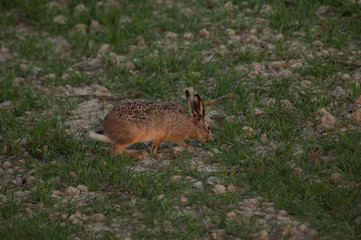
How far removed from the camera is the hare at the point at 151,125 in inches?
229

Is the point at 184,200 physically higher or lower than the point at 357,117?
lower

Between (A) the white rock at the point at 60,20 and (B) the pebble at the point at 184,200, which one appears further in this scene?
(A) the white rock at the point at 60,20

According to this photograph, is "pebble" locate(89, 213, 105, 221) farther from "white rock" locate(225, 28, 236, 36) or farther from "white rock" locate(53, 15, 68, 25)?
"white rock" locate(53, 15, 68, 25)

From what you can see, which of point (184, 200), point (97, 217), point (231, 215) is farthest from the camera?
point (184, 200)

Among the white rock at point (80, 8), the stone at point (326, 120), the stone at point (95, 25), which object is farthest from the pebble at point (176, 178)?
the white rock at point (80, 8)

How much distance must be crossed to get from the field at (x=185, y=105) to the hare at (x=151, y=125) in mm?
190

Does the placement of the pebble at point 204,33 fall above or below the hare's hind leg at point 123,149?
above

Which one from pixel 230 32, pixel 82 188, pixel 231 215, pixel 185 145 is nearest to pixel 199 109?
pixel 185 145

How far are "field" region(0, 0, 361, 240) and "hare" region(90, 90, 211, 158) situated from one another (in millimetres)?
190

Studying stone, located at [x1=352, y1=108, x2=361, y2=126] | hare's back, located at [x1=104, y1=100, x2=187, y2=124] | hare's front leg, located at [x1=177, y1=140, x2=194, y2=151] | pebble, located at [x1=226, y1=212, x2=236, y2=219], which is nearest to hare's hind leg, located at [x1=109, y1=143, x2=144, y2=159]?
hare's back, located at [x1=104, y1=100, x2=187, y2=124]

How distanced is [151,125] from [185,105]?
3.70 ft

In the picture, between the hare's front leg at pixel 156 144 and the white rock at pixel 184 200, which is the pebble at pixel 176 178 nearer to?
the white rock at pixel 184 200

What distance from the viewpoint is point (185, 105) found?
6930 mm

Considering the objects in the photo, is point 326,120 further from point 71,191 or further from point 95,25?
point 95,25
